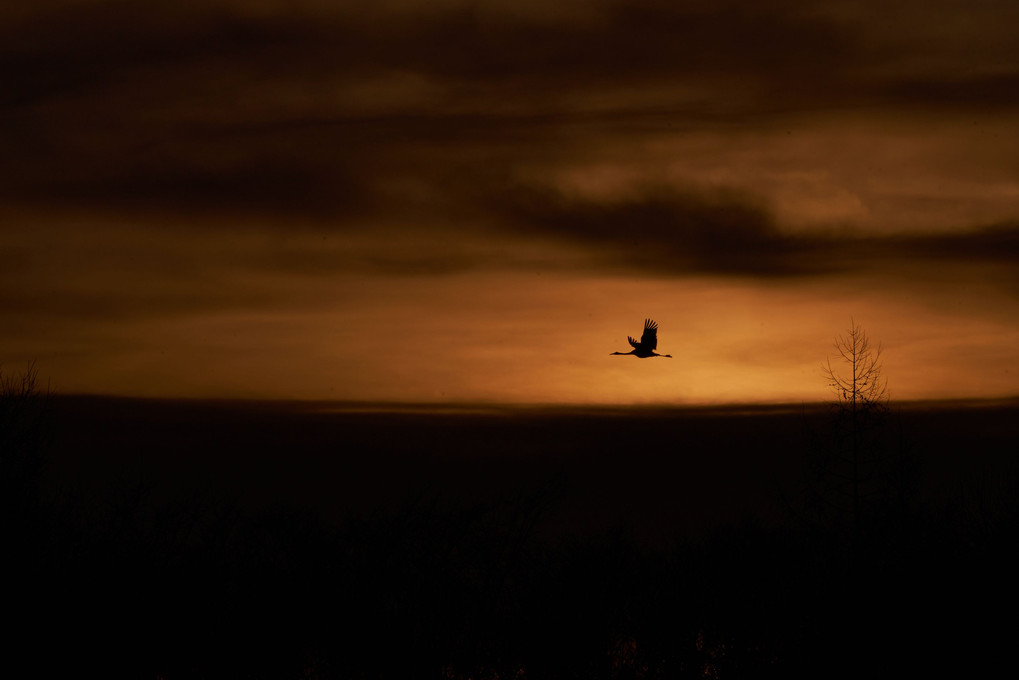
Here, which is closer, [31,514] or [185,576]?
[31,514]

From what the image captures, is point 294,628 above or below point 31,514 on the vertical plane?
below

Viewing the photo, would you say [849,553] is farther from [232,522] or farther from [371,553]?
[232,522]

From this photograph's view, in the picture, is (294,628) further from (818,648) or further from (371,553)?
(818,648)

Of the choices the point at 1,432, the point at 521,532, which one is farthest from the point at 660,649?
the point at 1,432

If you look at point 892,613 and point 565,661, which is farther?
point 565,661

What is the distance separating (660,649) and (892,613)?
9461mm

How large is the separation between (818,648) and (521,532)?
11031 millimetres

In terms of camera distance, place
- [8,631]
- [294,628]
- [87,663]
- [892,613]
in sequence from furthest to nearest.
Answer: [294,628] < [892,613] < [87,663] < [8,631]

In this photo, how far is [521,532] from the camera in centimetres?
4016

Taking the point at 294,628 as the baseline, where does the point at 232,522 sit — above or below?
above

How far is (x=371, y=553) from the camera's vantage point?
38438 millimetres

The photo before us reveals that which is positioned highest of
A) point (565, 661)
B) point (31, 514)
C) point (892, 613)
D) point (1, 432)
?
point (1, 432)

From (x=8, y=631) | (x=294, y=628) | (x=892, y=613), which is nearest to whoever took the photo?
(x=8, y=631)

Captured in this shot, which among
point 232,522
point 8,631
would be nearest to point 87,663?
point 8,631
